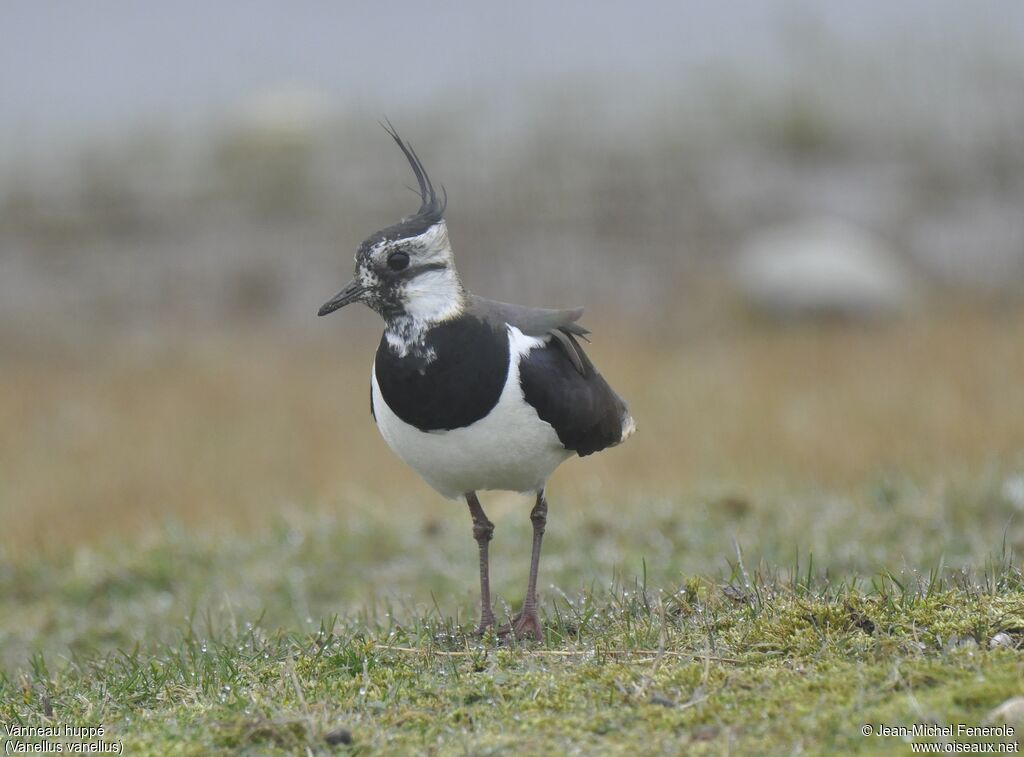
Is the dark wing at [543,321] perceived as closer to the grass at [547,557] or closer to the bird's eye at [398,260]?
the bird's eye at [398,260]

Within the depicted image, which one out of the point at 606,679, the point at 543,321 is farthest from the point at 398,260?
the point at 606,679

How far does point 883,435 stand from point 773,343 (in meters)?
3.89

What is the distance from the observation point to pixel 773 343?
14344 millimetres

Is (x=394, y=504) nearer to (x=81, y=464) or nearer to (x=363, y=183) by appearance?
(x=81, y=464)

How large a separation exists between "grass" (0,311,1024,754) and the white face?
1.24 metres

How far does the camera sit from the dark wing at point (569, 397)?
4.75 m

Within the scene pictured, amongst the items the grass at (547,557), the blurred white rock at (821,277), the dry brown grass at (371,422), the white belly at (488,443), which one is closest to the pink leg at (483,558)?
the grass at (547,557)

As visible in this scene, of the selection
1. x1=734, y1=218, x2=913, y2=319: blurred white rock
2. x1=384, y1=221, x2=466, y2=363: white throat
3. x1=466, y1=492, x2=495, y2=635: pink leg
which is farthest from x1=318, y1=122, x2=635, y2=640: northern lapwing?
x1=734, y1=218, x2=913, y2=319: blurred white rock

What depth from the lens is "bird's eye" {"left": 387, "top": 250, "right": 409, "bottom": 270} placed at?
4.70 m

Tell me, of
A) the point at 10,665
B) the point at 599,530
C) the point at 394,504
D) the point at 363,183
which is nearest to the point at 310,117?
the point at 363,183

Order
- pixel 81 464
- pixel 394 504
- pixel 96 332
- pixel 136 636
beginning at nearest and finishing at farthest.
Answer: pixel 136 636 → pixel 394 504 → pixel 81 464 → pixel 96 332

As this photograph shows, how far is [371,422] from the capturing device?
507 inches

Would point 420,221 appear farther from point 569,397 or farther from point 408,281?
point 569,397

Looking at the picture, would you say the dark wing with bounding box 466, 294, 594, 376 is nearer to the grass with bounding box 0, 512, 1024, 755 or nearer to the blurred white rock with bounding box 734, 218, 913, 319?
the grass with bounding box 0, 512, 1024, 755
